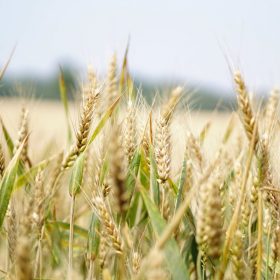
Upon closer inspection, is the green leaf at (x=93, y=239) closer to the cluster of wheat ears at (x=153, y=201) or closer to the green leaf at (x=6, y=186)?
the cluster of wheat ears at (x=153, y=201)

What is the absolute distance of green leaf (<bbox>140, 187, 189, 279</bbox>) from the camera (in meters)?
1.17

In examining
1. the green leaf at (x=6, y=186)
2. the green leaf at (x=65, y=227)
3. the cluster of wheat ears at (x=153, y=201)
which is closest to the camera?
the cluster of wheat ears at (x=153, y=201)

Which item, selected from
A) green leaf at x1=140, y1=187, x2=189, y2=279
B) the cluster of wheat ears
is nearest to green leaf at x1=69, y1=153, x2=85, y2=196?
the cluster of wheat ears

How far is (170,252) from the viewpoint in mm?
1179

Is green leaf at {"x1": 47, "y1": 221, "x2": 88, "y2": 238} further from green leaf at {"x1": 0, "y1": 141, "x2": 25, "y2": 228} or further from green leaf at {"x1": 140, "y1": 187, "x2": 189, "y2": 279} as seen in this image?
green leaf at {"x1": 140, "y1": 187, "x2": 189, "y2": 279}

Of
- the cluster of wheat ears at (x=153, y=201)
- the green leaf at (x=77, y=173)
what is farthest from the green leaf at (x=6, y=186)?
the green leaf at (x=77, y=173)

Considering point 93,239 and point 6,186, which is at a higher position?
point 6,186

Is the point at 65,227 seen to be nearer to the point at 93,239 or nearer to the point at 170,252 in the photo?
the point at 93,239

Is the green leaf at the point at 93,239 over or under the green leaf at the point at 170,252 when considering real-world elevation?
under

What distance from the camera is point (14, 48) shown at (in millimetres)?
1625

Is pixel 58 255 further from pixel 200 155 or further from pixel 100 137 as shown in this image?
pixel 200 155

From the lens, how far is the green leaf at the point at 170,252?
117 centimetres

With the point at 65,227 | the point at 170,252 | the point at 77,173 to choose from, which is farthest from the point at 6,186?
the point at 170,252

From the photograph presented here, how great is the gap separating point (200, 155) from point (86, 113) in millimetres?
341
